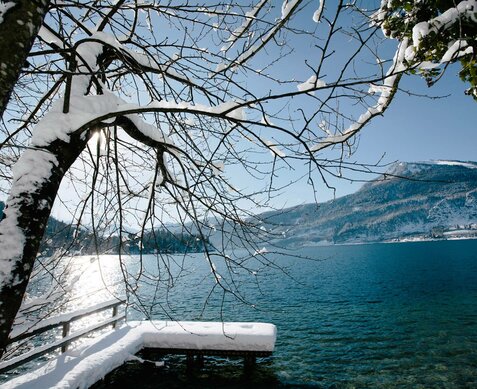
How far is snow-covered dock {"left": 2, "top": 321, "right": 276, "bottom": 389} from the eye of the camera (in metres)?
7.40

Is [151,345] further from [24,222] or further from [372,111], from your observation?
[372,111]

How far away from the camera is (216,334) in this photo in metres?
10.1

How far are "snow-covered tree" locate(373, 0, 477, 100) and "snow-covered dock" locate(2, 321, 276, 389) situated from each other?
7403mm

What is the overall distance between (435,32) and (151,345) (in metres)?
11.1

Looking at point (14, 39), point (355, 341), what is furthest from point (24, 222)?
point (355, 341)

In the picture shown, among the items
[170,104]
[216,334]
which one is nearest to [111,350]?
[216,334]

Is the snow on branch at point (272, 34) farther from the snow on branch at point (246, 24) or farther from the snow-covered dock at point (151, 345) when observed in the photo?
the snow-covered dock at point (151, 345)

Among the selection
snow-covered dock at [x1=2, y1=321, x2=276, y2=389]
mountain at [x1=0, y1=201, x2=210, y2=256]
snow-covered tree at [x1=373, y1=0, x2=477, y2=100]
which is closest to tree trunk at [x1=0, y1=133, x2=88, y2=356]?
mountain at [x1=0, y1=201, x2=210, y2=256]

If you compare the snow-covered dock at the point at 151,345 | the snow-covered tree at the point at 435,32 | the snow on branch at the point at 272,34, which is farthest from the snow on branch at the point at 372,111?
the snow-covered dock at the point at 151,345

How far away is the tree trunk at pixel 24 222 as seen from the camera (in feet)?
4.99

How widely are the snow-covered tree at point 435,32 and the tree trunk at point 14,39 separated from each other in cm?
187

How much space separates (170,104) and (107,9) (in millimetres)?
1992

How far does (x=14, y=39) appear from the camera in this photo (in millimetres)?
1351

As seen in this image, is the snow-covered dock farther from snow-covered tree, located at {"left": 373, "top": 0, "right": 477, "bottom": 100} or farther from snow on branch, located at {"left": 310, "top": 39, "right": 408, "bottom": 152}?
snow-covered tree, located at {"left": 373, "top": 0, "right": 477, "bottom": 100}
